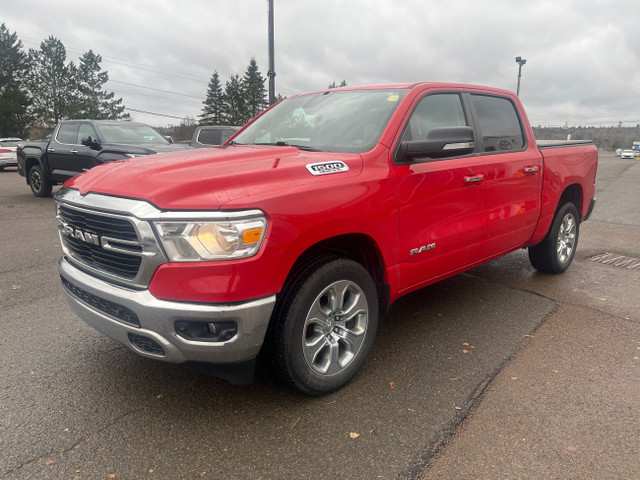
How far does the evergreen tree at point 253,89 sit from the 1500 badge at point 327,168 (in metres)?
61.3

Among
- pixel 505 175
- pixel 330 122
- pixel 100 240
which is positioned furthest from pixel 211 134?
pixel 100 240

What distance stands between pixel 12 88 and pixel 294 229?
186ft

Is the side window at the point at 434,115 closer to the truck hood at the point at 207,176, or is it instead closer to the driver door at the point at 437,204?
the driver door at the point at 437,204

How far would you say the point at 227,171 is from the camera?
2584mm

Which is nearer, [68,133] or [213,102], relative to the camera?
[68,133]

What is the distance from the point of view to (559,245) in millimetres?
5383

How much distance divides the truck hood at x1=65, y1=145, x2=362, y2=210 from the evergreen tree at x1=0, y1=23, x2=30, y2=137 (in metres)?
52.4

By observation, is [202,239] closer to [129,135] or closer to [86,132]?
[129,135]

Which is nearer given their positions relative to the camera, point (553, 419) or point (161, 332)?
point (161, 332)

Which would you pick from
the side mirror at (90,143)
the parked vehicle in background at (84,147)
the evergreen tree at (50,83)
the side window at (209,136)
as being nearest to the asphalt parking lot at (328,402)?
the parked vehicle in background at (84,147)

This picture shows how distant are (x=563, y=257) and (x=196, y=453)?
4649 millimetres

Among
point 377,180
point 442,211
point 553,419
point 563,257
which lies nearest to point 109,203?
point 377,180

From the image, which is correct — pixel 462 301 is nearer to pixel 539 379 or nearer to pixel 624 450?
pixel 539 379

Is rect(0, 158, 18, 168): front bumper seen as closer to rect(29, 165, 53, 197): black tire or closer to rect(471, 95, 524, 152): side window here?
rect(29, 165, 53, 197): black tire
